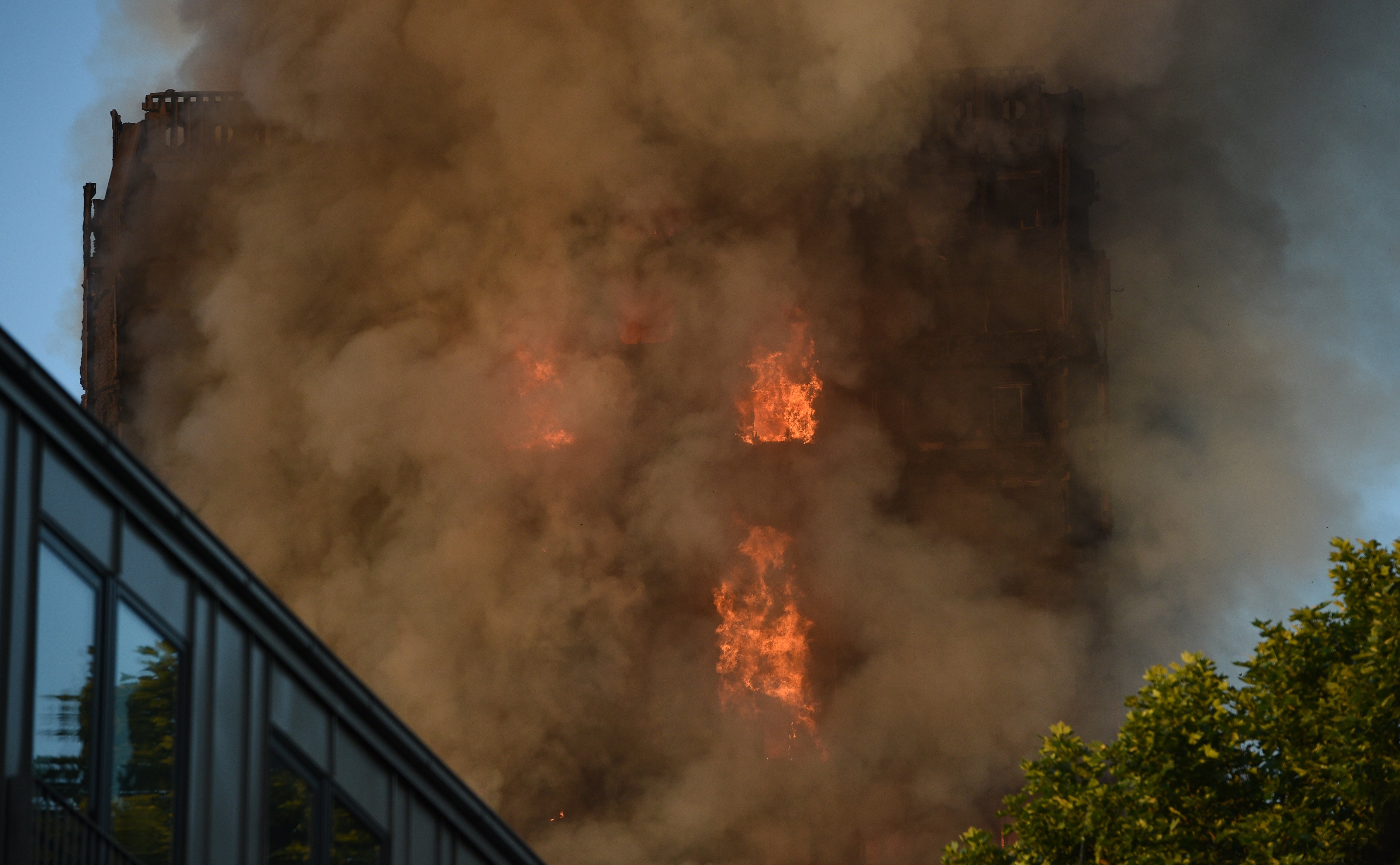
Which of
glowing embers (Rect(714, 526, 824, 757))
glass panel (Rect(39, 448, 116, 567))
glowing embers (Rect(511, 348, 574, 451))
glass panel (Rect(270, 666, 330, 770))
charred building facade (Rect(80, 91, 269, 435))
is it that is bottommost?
glass panel (Rect(270, 666, 330, 770))

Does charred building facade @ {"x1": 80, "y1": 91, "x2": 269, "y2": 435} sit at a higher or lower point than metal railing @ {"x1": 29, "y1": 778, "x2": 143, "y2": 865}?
higher

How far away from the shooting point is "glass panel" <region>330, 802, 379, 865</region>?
6359mm

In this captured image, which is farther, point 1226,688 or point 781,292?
point 781,292

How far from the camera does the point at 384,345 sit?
722 inches

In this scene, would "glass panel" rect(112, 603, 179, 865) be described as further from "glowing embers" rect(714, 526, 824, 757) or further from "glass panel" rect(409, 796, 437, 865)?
"glowing embers" rect(714, 526, 824, 757)

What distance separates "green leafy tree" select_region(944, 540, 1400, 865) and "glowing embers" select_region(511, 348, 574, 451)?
10684mm

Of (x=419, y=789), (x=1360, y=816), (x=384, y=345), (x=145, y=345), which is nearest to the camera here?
(x=419, y=789)

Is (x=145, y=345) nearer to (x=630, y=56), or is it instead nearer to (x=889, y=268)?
(x=630, y=56)

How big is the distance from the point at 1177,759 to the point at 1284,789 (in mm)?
741

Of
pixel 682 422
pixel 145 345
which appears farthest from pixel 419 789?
pixel 145 345

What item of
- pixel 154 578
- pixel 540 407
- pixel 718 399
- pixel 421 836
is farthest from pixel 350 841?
pixel 718 399

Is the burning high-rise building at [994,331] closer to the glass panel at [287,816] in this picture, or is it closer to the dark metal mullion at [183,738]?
the glass panel at [287,816]

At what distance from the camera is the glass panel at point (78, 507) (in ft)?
17.4

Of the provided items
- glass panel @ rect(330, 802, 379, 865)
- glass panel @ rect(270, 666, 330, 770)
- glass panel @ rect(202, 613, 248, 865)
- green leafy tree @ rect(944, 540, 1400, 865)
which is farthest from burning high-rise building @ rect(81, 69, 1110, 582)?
glass panel @ rect(202, 613, 248, 865)
